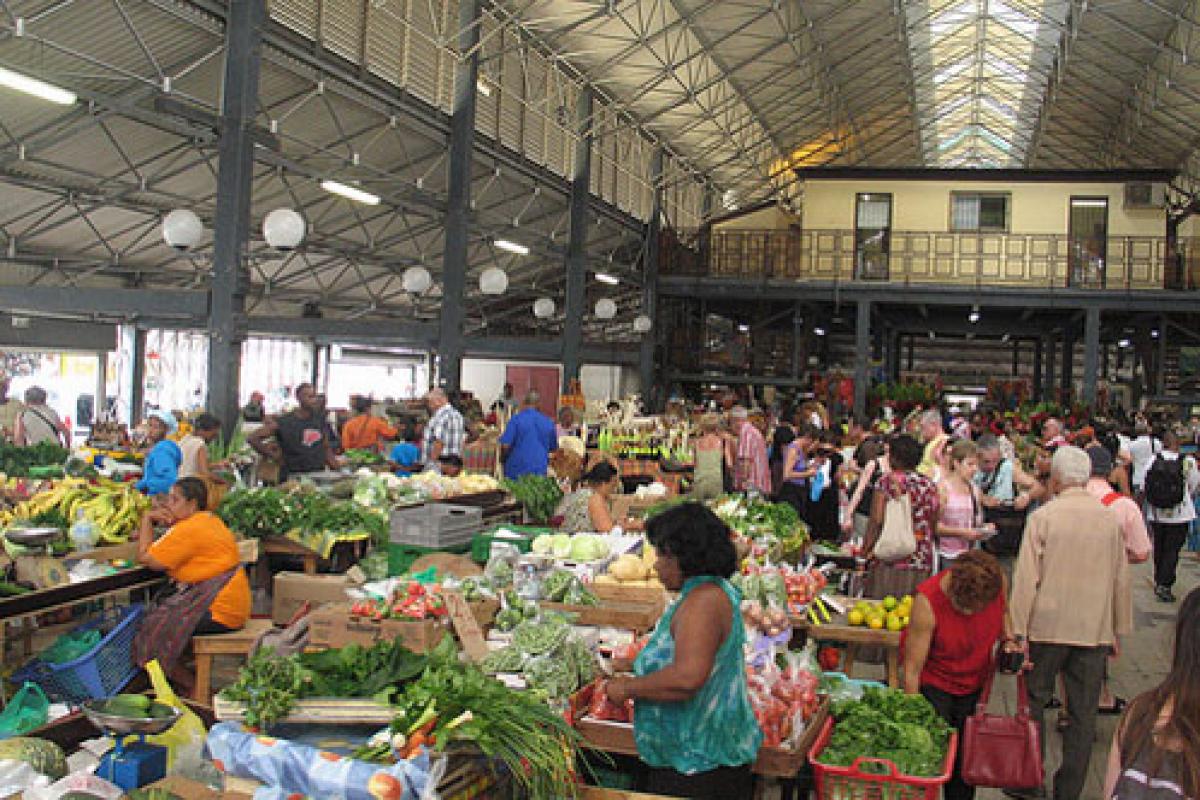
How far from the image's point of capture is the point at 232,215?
11.0 m

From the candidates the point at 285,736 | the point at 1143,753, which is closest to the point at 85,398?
the point at 285,736

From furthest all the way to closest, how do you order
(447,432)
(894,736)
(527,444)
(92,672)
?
(447,432), (527,444), (92,672), (894,736)

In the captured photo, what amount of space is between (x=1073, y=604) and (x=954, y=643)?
31.5 inches

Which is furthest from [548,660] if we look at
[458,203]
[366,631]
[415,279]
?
[458,203]

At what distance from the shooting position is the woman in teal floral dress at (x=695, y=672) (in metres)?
3.32

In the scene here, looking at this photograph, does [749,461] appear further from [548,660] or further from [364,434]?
[548,660]

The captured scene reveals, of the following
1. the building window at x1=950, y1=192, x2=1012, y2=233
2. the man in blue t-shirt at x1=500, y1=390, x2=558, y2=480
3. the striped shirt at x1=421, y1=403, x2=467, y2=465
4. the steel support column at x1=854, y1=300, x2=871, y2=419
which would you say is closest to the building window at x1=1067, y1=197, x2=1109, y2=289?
the building window at x1=950, y1=192, x2=1012, y2=233

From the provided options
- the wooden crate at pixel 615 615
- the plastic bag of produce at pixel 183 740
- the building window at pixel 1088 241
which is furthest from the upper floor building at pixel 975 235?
the plastic bag of produce at pixel 183 740

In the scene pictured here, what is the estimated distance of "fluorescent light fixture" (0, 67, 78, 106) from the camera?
8.35m

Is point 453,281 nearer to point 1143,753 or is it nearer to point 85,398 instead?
point 85,398

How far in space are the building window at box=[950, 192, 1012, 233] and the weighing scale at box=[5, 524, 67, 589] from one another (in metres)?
21.6

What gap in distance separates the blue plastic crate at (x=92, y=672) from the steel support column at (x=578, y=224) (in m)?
14.8

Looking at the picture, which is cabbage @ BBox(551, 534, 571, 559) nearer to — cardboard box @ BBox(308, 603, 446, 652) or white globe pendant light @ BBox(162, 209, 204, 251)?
cardboard box @ BBox(308, 603, 446, 652)

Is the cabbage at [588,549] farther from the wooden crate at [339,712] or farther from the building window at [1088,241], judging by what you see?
the building window at [1088,241]
